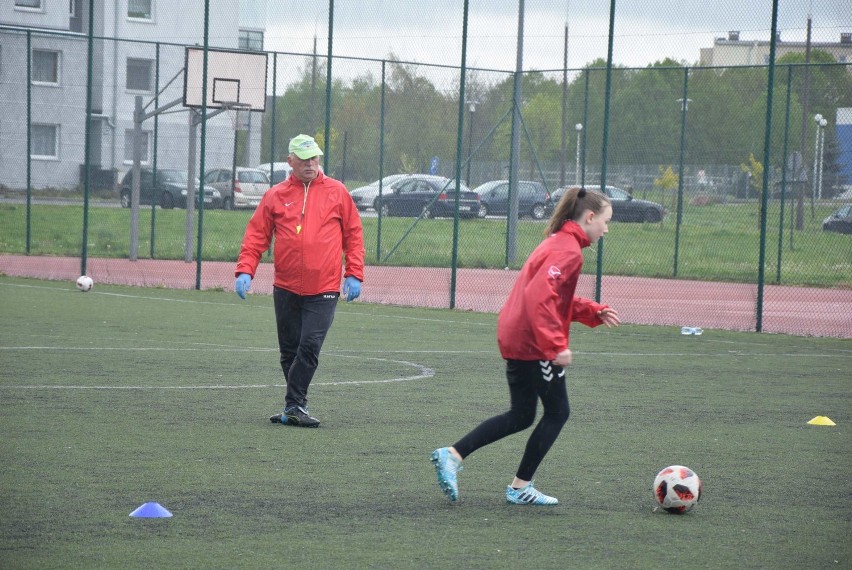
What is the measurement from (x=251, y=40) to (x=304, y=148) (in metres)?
13.5

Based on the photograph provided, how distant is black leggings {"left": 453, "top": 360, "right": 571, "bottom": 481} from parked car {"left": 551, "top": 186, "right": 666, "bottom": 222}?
14.7 m

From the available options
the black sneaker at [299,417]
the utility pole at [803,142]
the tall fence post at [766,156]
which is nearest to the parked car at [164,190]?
the utility pole at [803,142]

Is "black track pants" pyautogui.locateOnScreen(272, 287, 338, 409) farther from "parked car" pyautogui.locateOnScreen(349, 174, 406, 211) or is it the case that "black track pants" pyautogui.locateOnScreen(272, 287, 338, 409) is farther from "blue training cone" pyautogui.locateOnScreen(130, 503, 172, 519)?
"parked car" pyautogui.locateOnScreen(349, 174, 406, 211)

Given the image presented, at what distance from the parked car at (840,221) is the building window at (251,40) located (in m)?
9.71

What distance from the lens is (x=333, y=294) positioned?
8.23 m

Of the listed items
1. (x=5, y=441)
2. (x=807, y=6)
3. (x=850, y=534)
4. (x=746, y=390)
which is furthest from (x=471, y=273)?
(x=850, y=534)

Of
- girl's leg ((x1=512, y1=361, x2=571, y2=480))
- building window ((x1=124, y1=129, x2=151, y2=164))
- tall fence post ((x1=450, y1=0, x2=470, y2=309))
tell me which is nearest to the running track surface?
tall fence post ((x1=450, y1=0, x2=470, y2=309))

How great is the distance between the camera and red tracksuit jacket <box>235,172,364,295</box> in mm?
8102

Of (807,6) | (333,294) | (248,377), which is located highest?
(807,6)

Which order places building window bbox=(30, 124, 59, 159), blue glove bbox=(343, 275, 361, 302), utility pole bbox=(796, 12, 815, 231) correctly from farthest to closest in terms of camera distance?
1. building window bbox=(30, 124, 59, 159)
2. utility pole bbox=(796, 12, 815, 231)
3. blue glove bbox=(343, 275, 361, 302)

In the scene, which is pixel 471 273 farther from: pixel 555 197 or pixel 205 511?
pixel 205 511

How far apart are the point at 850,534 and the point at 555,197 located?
14358 millimetres

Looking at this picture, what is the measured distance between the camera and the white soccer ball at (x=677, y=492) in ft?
19.2

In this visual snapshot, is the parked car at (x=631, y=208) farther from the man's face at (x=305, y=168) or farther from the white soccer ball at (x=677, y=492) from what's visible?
the white soccer ball at (x=677, y=492)
